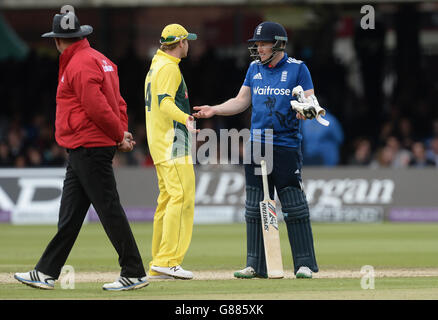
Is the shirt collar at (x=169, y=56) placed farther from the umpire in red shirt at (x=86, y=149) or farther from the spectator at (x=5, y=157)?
the spectator at (x=5, y=157)

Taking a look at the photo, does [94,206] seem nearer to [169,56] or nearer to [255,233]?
[255,233]

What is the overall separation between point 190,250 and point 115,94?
17.9 ft

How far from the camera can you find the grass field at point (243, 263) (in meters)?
8.34

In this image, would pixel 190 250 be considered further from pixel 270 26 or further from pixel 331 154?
pixel 331 154

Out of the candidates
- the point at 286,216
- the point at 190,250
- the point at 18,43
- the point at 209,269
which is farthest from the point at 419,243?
the point at 18,43

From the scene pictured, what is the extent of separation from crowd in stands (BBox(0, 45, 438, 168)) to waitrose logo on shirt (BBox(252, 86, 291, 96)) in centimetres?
1034

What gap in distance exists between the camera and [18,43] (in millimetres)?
28469

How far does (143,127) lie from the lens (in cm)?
2288

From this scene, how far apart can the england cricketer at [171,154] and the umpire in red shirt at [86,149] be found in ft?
3.31

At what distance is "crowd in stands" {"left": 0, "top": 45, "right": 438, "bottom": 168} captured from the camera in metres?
20.3

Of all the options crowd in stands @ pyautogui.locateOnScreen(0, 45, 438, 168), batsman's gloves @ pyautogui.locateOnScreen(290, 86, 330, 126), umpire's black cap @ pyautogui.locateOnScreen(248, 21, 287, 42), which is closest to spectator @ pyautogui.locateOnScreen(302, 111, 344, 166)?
crowd in stands @ pyautogui.locateOnScreen(0, 45, 438, 168)

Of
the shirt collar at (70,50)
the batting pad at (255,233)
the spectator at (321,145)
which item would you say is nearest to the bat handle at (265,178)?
the batting pad at (255,233)

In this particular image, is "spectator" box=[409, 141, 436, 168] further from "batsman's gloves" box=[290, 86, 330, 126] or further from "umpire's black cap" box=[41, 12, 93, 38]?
"umpire's black cap" box=[41, 12, 93, 38]

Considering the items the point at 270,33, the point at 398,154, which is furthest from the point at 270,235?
the point at 398,154
